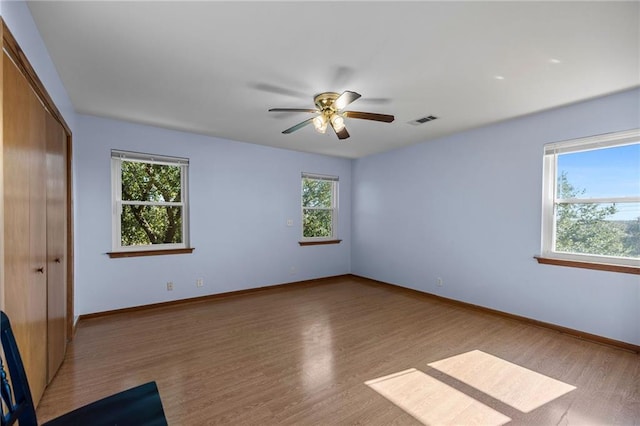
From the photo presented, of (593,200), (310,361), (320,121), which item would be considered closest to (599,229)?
(593,200)

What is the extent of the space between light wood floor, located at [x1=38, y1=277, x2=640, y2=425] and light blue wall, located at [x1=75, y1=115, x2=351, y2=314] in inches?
15.8

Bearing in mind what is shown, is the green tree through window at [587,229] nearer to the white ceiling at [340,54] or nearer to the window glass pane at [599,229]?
the window glass pane at [599,229]

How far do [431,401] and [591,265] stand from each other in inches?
91.3

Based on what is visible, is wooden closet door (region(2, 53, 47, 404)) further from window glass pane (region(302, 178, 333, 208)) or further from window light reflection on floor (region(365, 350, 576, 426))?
window glass pane (region(302, 178, 333, 208))

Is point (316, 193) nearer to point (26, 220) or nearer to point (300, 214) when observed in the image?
point (300, 214)

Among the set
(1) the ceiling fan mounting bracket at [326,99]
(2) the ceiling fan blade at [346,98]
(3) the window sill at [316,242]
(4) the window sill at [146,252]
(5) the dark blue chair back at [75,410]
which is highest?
(1) the ceiling fan mounting bracket at [326,99]

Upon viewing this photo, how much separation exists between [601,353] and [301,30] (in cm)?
375

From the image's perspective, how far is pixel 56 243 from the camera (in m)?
2.44

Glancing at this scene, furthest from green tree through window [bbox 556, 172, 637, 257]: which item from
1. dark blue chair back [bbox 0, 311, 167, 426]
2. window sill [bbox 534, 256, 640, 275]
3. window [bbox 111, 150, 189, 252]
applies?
window [bbox 111, 150, 189, 252]

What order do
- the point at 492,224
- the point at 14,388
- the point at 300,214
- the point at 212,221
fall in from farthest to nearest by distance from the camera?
1. the point at 300,214
2. the point at 212,221
3. the point at 492,224
4. the point at 14,388

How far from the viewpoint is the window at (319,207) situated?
18.2 ft

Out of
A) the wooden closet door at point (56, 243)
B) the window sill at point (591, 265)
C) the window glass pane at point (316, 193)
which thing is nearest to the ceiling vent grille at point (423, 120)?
the window sill at point (591, 265)

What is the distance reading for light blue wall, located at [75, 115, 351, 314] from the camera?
3.59 m

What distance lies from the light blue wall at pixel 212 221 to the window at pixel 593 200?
3.45 metres
